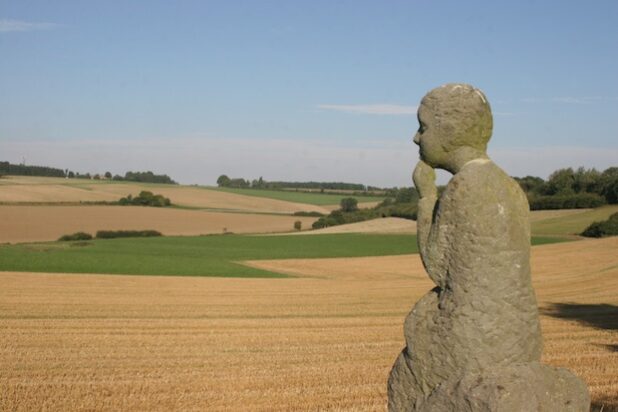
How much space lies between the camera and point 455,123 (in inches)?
243

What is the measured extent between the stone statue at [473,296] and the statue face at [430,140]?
0.10 metres

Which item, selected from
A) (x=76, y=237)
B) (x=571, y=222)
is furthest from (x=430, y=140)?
(x=571, y=222)

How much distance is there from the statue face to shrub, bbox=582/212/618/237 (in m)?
57.1

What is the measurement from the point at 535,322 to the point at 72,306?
899 inches

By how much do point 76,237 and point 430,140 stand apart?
212 feet

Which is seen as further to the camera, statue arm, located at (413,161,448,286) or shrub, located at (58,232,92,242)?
shrub, located at (58,232,92,242)

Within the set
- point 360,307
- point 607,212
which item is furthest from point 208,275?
point 607,212

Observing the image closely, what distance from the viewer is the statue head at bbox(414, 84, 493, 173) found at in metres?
6.14

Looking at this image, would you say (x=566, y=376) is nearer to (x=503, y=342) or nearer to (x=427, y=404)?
(x=503, y=342)

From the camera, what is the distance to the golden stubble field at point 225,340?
12906mm

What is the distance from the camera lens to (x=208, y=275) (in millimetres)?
42156

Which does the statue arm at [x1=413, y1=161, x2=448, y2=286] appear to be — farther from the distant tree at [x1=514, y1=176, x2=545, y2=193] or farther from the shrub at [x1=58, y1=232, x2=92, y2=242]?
the distant tree at [x1=514, y1=176, x2=545, y2=193]

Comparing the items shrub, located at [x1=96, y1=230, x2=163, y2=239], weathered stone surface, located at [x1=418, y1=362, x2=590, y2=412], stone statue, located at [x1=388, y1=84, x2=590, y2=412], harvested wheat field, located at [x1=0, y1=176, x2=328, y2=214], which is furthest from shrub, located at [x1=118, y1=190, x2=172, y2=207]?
weathered stone surface, located at [x1=418, y1=362, x2=590, y2=412]

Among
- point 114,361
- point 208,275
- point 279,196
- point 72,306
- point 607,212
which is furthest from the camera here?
point 279,196
